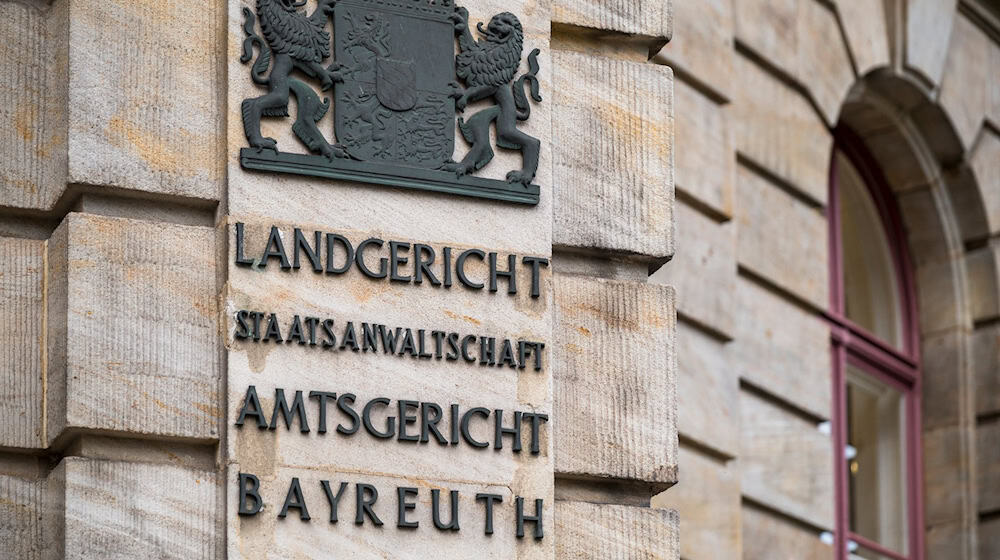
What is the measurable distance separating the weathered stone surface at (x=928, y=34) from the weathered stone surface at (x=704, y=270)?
305cm

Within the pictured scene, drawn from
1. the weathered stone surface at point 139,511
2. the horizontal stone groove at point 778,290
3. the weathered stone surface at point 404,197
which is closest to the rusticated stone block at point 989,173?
the horizontal stone groove at point 778,290

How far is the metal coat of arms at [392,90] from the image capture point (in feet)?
27.3

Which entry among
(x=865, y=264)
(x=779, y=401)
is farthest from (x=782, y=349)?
(x=865, y=264)

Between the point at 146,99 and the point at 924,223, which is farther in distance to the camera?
the point at 924,223

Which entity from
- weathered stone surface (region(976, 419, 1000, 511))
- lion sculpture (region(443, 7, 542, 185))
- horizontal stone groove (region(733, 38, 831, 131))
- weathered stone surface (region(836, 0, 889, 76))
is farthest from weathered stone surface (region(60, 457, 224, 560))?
weathered stone surface (region(976, 419, 1000, 511))

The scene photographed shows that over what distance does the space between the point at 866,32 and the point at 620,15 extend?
644 centimetres

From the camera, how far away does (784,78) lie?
46.3 ft

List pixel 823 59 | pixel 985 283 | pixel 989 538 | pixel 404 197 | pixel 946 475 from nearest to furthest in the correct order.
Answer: pixel 404 197
pixel 823 59
pixel 989 538
pixel 946 475
pixel 985 283

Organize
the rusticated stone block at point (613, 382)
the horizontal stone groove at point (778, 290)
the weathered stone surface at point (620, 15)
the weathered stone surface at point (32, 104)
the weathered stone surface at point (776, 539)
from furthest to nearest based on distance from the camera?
the horizontal stone groove at point (778, 290)
the weathered stone surface at point (776, 539)
the weathered stone surface at point (620, 15)
the rusticated stone block at point (613, 382)
the weathered stone surface at point (32, 104)

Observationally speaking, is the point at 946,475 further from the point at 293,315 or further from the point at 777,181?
the point at 293,315

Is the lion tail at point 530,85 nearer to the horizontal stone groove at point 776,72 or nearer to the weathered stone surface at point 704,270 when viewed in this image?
the weathered stone surface at point 704,270

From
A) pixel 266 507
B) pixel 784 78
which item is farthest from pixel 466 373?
pixel 784 78

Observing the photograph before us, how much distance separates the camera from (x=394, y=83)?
8.52m

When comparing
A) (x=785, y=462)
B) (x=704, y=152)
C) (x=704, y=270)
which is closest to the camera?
(x=704, y=270)
